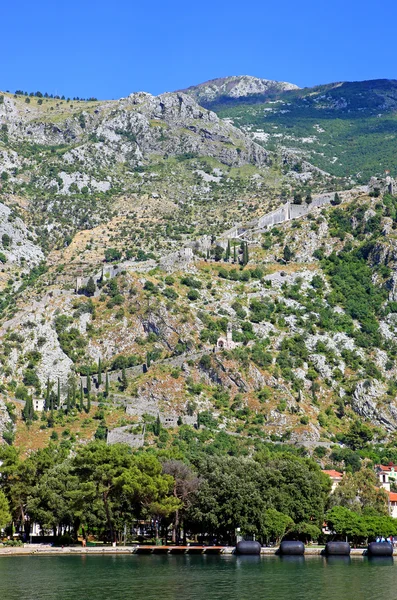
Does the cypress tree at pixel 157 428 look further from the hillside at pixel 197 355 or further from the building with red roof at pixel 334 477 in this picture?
the building with red roof at pixel 334 477

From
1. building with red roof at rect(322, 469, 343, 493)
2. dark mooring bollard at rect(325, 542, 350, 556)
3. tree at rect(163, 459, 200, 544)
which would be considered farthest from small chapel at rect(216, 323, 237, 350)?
dark mooring bollard at rect(325, 542, 350, 556)

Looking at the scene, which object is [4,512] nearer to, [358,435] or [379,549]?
[379,549]

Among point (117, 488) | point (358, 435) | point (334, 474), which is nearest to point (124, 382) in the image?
point (358, 435)

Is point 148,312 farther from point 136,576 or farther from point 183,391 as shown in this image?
point 136,576

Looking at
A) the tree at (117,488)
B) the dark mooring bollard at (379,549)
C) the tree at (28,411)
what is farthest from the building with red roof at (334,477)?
the tree at (28,411)

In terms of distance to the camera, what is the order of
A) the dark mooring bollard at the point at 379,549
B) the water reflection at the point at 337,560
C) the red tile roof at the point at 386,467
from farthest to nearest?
the red tile roof at the point at 386,467 → the dark mooring bollard at the point at 379,549 → the water reflection at the point at 337,560

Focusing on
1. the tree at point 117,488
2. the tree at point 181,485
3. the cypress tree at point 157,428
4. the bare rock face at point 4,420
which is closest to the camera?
the tree at point 117,488
